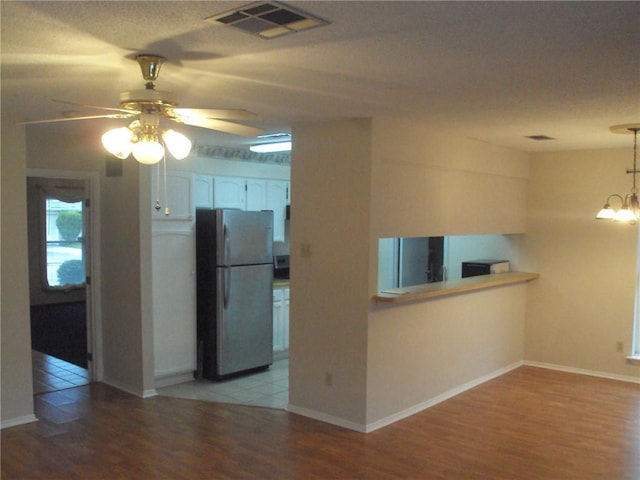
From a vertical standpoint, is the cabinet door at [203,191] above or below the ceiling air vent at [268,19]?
below

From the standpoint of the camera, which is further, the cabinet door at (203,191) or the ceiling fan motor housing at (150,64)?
the cabinet door at (203,191)

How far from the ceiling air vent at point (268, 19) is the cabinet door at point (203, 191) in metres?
3.70

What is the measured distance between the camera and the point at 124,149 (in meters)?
2.44

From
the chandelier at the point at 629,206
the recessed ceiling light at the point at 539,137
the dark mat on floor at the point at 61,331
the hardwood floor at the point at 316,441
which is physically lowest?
the dark mat on floor at the point at 61,331

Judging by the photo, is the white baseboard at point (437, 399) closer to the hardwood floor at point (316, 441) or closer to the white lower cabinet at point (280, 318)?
the hardwood floor at point (316, 441)

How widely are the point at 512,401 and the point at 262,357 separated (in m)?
2.50

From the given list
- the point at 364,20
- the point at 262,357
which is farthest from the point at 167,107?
the point at 262,357

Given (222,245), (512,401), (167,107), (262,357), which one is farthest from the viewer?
(262,357)

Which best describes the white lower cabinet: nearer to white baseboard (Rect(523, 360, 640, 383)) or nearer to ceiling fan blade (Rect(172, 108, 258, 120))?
white baseboard (Rect(523, 360, 640, 383))

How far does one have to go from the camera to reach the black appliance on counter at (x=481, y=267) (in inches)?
237

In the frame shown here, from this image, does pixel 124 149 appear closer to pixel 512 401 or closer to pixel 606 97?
pixel 606 97

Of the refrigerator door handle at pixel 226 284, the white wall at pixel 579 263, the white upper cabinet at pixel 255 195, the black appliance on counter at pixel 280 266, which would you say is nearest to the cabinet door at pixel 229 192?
the white upper cabinet at pixel 255 195

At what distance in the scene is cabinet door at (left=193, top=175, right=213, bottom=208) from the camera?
5.77 meters

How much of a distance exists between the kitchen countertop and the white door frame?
2.83 metres
